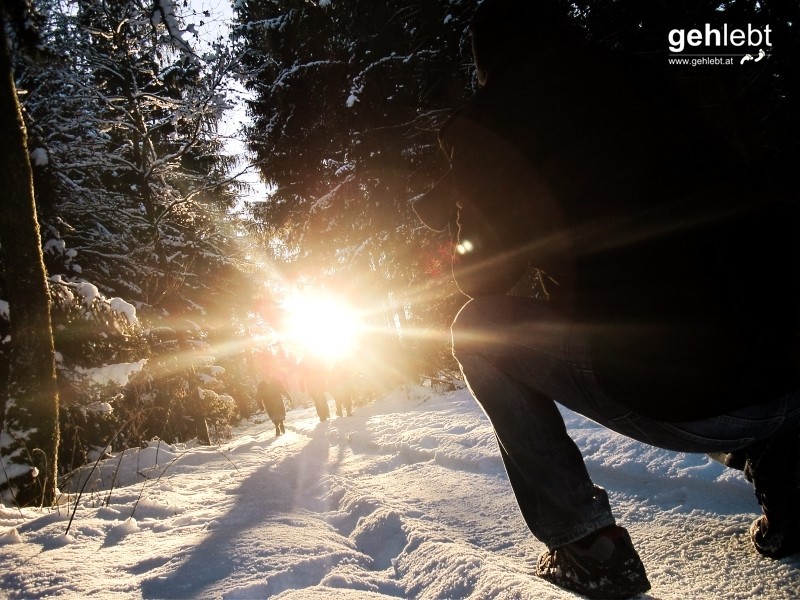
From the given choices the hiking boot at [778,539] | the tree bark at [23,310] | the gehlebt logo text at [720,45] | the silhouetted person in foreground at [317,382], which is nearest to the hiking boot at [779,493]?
the hiking boot at [778,539]

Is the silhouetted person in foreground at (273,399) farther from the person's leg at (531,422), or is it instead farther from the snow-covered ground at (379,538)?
the person's leg at (531,422)

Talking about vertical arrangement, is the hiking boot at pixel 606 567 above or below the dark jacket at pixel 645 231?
below

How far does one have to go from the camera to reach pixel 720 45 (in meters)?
5.15

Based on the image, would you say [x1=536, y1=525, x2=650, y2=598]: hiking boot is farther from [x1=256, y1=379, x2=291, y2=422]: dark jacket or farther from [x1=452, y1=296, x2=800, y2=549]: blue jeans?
[x1=256, y1=379, x2=291, y2=422]: dark jacket

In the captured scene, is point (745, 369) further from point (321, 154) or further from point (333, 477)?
point (321, 154)

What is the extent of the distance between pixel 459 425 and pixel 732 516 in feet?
9.89

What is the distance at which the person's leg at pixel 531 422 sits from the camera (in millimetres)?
1040

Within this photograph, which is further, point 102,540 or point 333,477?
point 333,477

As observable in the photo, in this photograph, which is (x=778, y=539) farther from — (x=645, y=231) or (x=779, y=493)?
(x=645, y=231)

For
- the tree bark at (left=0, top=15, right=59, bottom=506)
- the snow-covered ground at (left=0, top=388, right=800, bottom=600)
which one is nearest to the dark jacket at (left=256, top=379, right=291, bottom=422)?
the tree bark at (left=0, top=15, right=59, bottom=506)

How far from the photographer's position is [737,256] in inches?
34.0

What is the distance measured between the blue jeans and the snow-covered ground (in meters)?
0.21

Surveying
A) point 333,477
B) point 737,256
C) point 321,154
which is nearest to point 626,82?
point 737,256

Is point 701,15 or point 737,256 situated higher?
point 701,15
